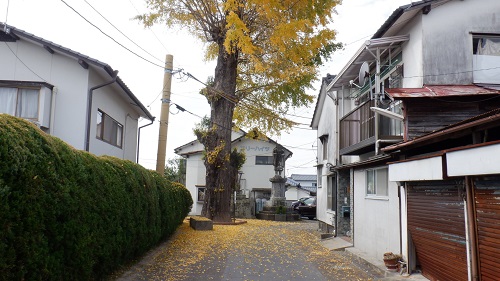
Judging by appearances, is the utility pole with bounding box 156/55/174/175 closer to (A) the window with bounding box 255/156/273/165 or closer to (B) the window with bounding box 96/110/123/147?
(B) the window with bounding box 96/110/123/147

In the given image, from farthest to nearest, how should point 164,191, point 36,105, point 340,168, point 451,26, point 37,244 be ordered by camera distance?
1. point 340,168
2. point 36,105
3. point 164,191
4. point 451,26
5. point 37,244

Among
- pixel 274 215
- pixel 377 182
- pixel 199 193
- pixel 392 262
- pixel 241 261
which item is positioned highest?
pixel 377 182

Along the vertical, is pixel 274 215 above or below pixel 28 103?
below

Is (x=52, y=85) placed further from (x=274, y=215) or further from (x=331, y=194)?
(x=274, y=215)

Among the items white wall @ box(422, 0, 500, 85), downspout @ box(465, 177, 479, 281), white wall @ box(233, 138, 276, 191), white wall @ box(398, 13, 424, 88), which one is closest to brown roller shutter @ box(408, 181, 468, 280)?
downspout @ box(465, 177, 479, 281)

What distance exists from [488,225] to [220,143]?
15585 millimetres

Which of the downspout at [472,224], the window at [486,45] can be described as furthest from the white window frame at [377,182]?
the downspout at [472,224]

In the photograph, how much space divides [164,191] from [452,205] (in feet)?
27.3

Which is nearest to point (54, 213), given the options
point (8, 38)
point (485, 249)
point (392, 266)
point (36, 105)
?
point (485, 249)

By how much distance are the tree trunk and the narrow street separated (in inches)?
183

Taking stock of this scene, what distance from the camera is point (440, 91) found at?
9398 mm

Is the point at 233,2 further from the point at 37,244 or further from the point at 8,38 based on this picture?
the point at 37,244

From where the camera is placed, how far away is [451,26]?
34.2 ft

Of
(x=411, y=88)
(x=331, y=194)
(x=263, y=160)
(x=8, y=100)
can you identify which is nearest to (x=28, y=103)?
(x=8, y=100)
